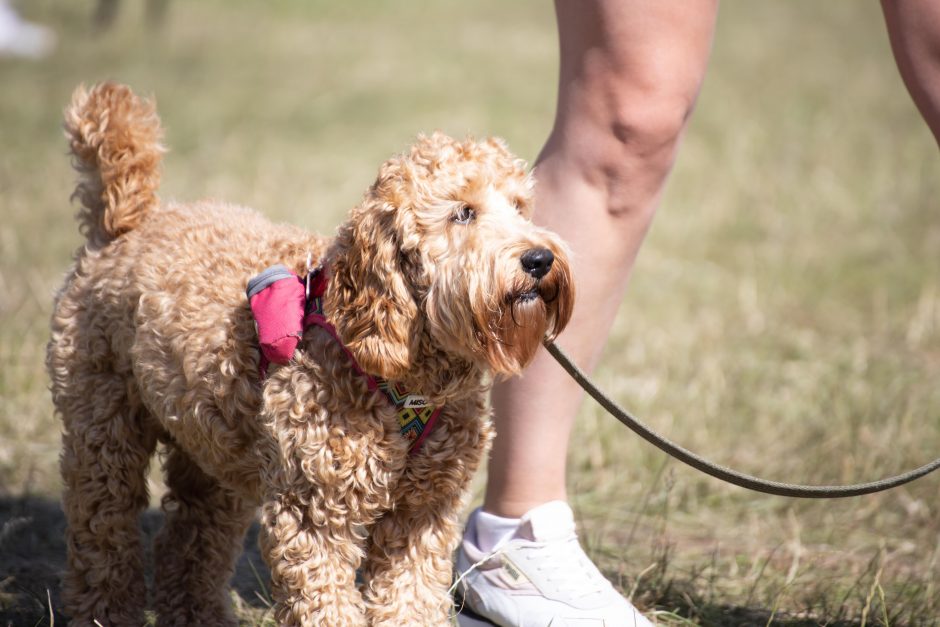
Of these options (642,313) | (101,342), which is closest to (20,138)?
(642,313)

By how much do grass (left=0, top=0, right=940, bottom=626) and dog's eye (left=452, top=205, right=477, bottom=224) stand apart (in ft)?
4.55

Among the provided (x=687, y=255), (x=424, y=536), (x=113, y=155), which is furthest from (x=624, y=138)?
(x=687, y=255)

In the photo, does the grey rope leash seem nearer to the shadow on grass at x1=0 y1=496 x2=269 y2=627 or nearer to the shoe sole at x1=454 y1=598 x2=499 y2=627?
the shoe sole at x1=454 y1=598 x2=499 y2=627

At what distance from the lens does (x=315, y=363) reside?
8.02 ft

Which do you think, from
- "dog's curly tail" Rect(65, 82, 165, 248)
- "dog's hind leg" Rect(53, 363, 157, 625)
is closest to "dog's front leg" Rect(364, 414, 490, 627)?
"dog's hind leg" Rect(53, 363, 157, 625)

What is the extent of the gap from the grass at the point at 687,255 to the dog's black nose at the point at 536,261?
1207 millimetres

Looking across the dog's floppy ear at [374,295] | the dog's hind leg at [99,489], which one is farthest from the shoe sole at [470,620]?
the dog's floppy ear at [374,295]

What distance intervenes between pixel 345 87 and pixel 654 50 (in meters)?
8.51

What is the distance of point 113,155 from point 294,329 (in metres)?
0.98

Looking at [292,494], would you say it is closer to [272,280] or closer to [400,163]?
[272,280]

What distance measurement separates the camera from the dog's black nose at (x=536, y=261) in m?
2.41

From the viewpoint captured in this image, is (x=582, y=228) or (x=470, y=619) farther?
(x=470, y=619)

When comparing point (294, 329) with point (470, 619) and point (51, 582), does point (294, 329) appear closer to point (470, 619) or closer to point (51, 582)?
point (470, 619)

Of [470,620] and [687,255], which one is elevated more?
[687,255]
